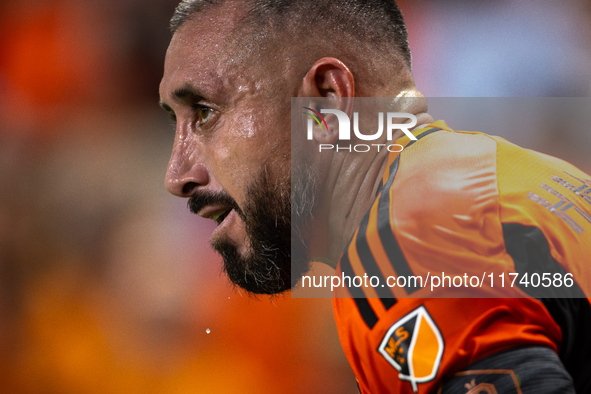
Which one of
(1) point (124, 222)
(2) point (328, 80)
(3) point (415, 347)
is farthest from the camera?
(1) point (124, 222)

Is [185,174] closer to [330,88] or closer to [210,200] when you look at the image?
[210,200]

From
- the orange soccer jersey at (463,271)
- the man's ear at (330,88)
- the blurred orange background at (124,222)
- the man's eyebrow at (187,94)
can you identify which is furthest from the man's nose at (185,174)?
the blurred orange background at (124,222)

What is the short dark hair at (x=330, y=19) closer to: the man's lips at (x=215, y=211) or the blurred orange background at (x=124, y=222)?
the man's lips at (x=215, y=211)

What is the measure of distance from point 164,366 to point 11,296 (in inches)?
37.7

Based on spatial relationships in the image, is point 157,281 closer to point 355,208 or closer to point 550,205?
point 355,208

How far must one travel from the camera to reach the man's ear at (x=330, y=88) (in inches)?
38.8

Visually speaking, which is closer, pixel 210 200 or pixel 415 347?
pixel 415 347

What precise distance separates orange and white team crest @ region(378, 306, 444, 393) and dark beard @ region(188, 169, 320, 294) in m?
0.44

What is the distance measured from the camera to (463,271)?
0.61m

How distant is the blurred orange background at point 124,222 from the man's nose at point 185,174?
160 cm

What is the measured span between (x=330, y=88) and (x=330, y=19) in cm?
19

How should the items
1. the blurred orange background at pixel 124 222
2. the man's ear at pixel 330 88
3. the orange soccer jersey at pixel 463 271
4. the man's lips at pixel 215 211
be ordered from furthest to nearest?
1. the blurred orange background at pixel 124 222
2. the man's lips at pixel 215 211
3. the man's ear at pixel 330 88
4. the orange soccer jersey at pixel 463 271

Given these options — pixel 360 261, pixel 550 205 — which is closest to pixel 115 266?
pixel 360 261

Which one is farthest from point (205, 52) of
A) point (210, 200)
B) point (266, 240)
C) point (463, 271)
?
point (463, 271)
